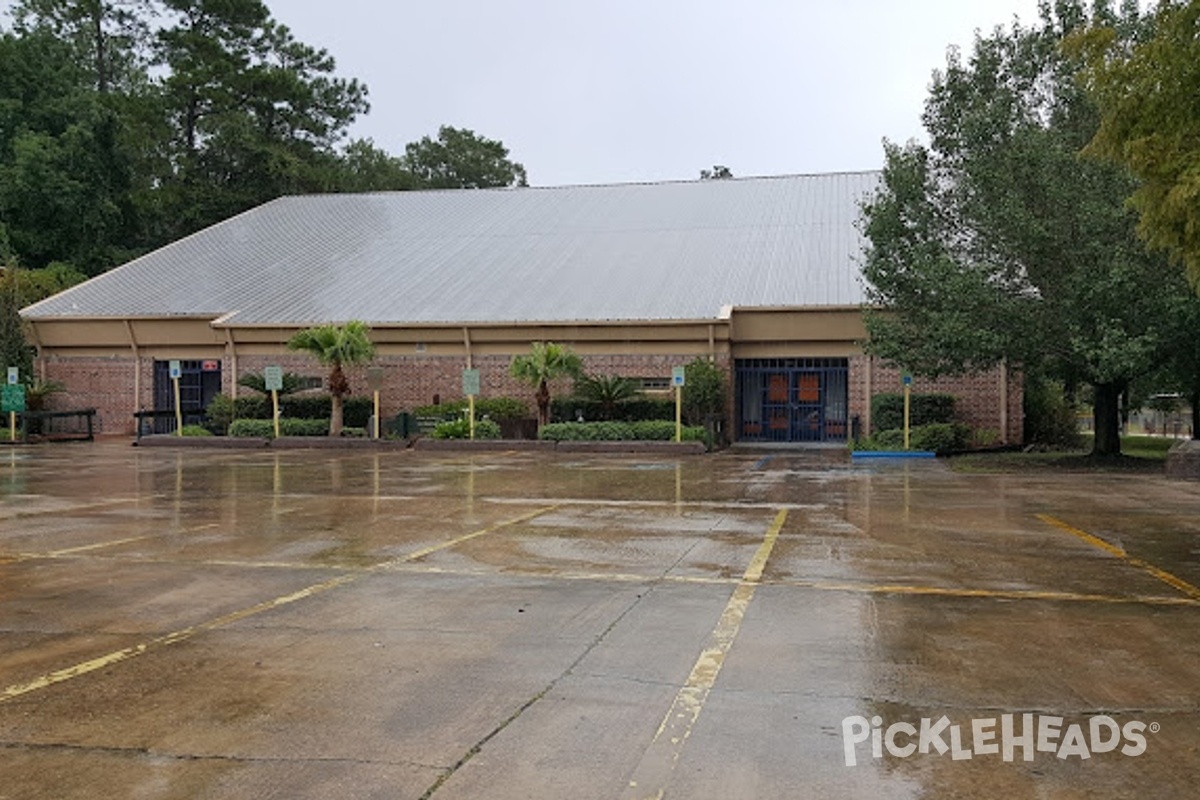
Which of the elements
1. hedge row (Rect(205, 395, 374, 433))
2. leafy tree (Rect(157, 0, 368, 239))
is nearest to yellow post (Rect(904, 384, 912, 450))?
hedge row (Rect(205, 395, 374, 433))

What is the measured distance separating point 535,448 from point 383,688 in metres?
20.3

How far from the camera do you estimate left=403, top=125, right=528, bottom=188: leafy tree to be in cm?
7094

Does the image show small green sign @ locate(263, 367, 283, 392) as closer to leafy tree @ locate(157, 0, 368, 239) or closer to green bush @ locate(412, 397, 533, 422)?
green bush @ locate(412, 397, 533, 422)

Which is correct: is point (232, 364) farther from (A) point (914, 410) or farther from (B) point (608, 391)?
(A) point (914, 410)

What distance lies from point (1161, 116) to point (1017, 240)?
10508 mm

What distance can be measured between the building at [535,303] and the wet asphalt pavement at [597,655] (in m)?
15.7

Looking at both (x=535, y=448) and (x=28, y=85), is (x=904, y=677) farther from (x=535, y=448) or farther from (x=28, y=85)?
(x=28, y=85)

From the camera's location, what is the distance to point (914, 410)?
26.0 m

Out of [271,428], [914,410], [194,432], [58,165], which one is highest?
[58,165]

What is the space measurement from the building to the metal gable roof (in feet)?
0.30

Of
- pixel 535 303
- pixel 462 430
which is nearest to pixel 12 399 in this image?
pixel 462 430

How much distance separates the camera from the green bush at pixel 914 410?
2600cm

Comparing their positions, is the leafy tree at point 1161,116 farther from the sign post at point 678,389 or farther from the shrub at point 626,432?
the shrub at point 626,432

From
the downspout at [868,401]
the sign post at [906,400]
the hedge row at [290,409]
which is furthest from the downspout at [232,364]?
the sign post at [906,400]
